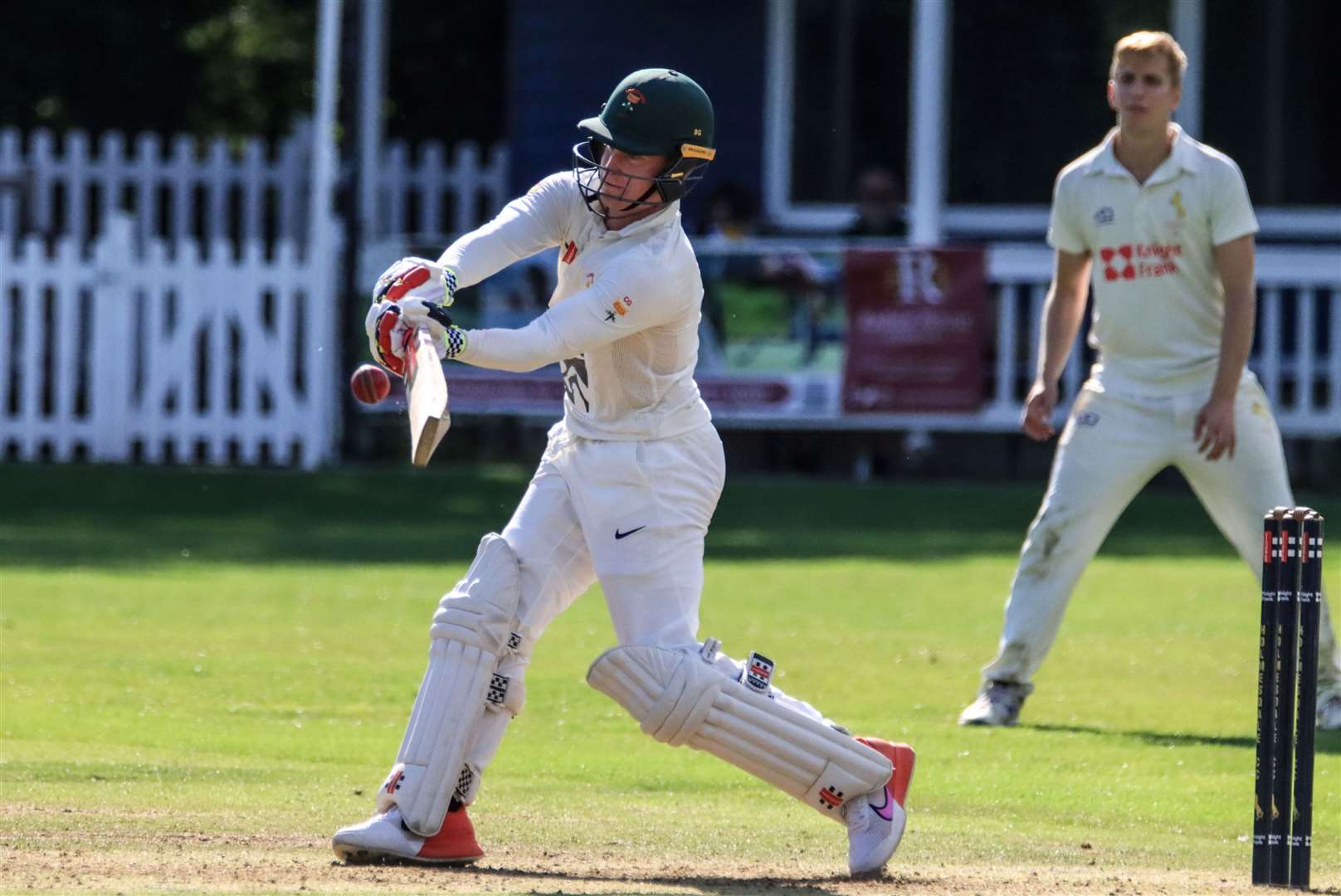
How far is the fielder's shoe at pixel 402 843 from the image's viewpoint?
5539mm

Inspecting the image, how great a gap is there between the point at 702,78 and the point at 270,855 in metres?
14.3

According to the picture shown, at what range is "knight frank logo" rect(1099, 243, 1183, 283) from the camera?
7883 mm

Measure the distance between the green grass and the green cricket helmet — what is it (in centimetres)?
162

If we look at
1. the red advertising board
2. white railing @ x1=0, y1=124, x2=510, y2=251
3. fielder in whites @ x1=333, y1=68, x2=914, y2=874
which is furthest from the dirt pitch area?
white railing @ x1=0, y1=124, x2=510, y2=251

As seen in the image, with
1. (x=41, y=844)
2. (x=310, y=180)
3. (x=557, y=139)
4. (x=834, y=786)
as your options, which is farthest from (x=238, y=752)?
(x=557, y=139)

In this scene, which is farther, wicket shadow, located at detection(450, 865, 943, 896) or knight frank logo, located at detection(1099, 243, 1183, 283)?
knight frank logo, located at detection(1099, 243, 1183, 283)

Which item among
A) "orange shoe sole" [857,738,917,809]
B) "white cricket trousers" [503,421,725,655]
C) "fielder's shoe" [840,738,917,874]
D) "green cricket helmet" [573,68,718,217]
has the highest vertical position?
"green cricket helmet" [573,68,718,217]

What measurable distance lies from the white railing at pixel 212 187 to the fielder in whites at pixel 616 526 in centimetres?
1260

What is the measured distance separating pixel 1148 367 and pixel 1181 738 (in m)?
1.24

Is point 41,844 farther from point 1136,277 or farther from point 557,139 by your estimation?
point 557,139

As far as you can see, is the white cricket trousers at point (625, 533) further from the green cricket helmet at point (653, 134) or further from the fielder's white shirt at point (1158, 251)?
the fielder's white shirt at point (1158, 251)

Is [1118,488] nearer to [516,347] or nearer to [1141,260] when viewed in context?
[1141,260]

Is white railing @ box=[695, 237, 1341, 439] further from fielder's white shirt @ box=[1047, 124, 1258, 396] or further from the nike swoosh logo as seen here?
the nike swoosh logo

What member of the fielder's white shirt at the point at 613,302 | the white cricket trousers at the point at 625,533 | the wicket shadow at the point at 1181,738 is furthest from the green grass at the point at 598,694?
the fielder's white shirt at the point at 613,302
